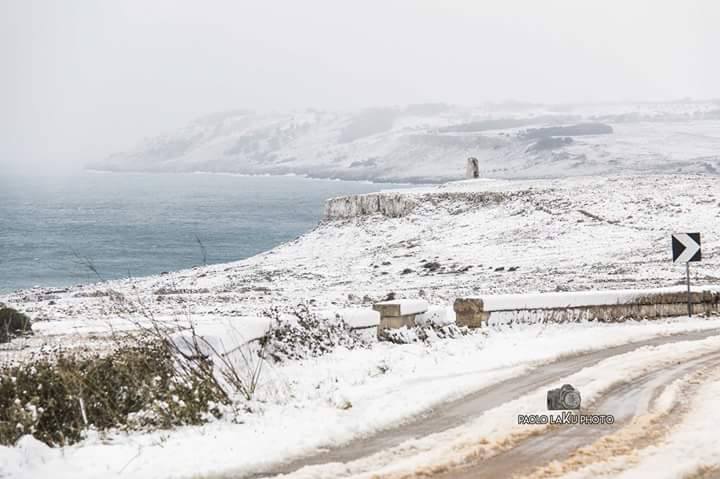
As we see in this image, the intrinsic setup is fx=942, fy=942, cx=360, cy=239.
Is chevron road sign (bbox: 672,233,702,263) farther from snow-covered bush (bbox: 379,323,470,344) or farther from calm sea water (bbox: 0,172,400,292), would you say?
calm sea water (bbox: 0,172,400,292)

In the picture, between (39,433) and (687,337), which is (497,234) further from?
(39,433)

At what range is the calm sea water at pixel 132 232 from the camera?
235 ft

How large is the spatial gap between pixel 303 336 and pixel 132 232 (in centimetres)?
8874

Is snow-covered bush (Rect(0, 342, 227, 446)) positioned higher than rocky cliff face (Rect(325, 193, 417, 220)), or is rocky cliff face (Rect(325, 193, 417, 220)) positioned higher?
rocky cliff face (Rect(325, 193, 417, 220))

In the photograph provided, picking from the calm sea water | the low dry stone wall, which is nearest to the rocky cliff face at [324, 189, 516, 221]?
the calm sea water

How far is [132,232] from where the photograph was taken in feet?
331

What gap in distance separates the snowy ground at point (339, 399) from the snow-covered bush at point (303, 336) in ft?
1.08

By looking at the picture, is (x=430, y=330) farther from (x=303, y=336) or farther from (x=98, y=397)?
(x=98, y=397)

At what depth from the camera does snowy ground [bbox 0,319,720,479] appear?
29.8 feet

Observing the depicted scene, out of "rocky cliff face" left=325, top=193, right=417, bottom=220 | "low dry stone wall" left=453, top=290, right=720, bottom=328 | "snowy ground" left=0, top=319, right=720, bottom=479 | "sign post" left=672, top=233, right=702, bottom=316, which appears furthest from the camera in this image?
"rocky cliff face" left=325, top=193, right=417, bottom=220

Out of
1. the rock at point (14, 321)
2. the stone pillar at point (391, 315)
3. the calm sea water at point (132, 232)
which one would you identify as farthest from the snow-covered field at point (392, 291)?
the calm sea water at point (132, 232)

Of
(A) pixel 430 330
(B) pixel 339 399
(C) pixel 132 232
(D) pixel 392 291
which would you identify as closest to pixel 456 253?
(D) pixel 392 291

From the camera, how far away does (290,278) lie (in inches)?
1736

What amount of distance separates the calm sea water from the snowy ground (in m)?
23.8
